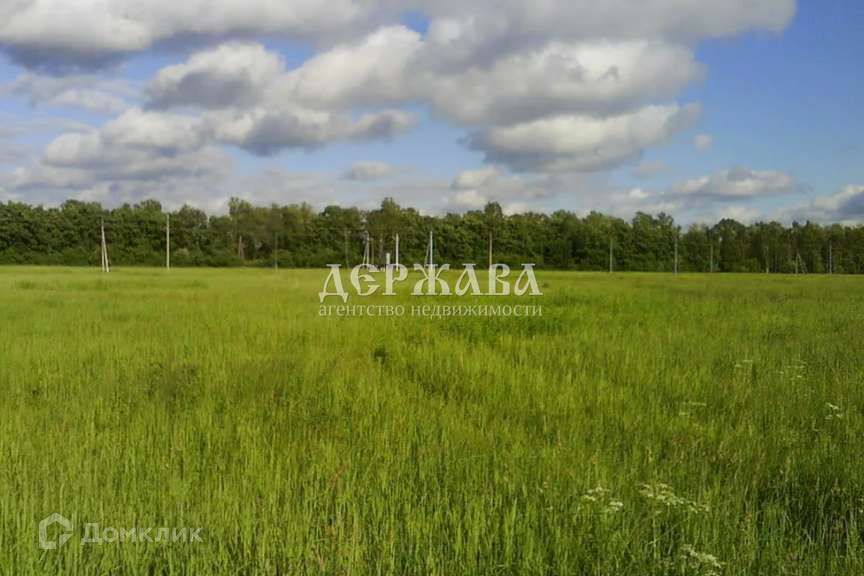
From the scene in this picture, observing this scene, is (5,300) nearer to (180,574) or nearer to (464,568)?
(180,574)

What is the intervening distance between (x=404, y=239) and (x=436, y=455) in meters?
76.3

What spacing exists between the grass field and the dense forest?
65.1 m

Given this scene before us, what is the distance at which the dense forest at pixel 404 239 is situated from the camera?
72.8 metres

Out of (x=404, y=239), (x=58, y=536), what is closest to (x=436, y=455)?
(x=58, y=536)

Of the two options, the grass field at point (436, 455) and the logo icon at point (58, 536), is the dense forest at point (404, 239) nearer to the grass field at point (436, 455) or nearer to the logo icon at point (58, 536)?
the grass field at point (436, 455)

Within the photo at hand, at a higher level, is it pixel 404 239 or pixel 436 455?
pixel 404 239

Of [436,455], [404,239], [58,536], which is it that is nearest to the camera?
[58,536]

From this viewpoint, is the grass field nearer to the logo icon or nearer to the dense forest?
the logo icon

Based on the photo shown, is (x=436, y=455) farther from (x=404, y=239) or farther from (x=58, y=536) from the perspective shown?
(x=404, y=239)

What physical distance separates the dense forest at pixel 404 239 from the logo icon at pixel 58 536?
68.6 meters

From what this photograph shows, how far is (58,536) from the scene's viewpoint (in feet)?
10.1

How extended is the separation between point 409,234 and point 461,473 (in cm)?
7718

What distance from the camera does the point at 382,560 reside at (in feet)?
9.21

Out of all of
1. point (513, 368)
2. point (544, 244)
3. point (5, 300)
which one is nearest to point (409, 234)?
point (544, 244)
